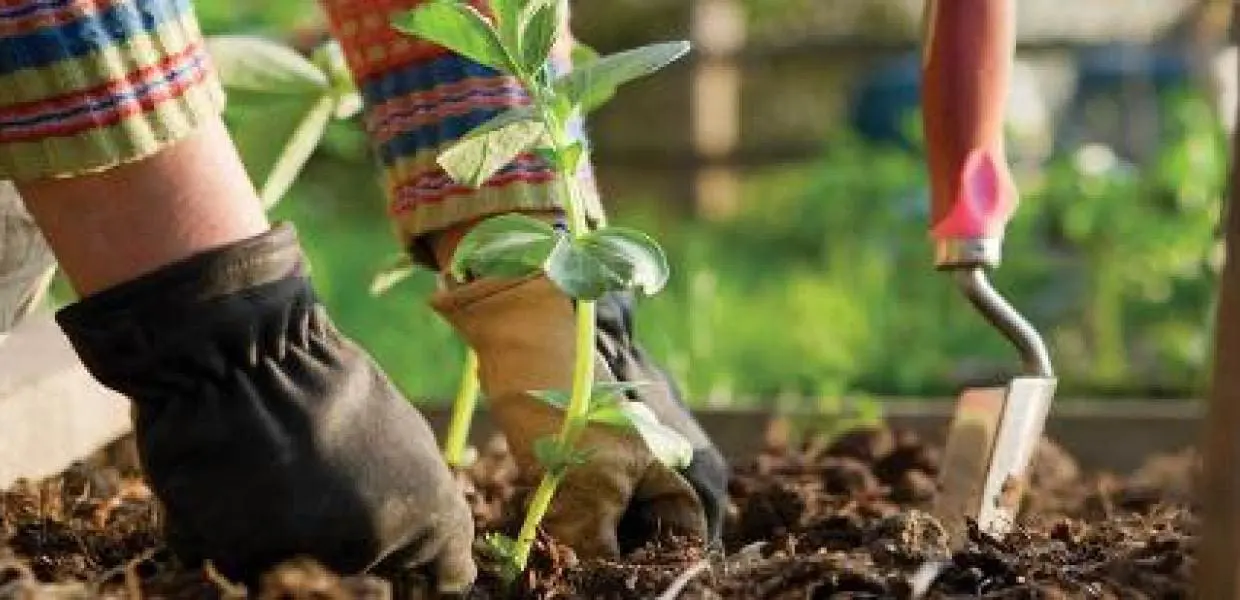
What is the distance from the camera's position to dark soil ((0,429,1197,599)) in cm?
112

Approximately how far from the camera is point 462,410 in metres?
1.52

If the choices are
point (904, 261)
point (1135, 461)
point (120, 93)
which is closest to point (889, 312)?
point (904, 261)

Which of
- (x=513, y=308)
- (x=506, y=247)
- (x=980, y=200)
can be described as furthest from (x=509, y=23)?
(x=980, y=200)

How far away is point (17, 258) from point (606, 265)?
61cm

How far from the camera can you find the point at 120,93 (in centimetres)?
106

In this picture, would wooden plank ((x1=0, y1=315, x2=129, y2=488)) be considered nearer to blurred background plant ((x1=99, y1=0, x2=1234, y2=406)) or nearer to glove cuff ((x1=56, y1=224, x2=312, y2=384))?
blurred background plant ((x1=99, y1=0, x2=1234, y2=406))

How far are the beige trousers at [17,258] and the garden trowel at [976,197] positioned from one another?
0.61m

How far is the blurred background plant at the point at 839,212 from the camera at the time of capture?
304 cm

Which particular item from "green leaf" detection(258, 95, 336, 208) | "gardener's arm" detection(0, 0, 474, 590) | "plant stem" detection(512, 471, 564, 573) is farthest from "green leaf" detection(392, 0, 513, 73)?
"green leaf" detection(258, 95, 336, 208)

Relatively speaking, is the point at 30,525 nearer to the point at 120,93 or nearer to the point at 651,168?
the point at 120,93

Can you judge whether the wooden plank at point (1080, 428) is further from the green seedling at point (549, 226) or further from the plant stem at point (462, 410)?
the green seedling at point (549, 226)

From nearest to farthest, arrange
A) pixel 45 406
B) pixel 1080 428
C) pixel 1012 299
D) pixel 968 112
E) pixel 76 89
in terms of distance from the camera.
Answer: pixel 76 89 < pixel 968 112 < pixel 45 406 < pixel 1080 428 < pixel 1012 299

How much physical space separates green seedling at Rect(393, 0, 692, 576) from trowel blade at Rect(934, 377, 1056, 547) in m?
0.36

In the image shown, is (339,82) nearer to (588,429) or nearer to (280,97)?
(280,97)
